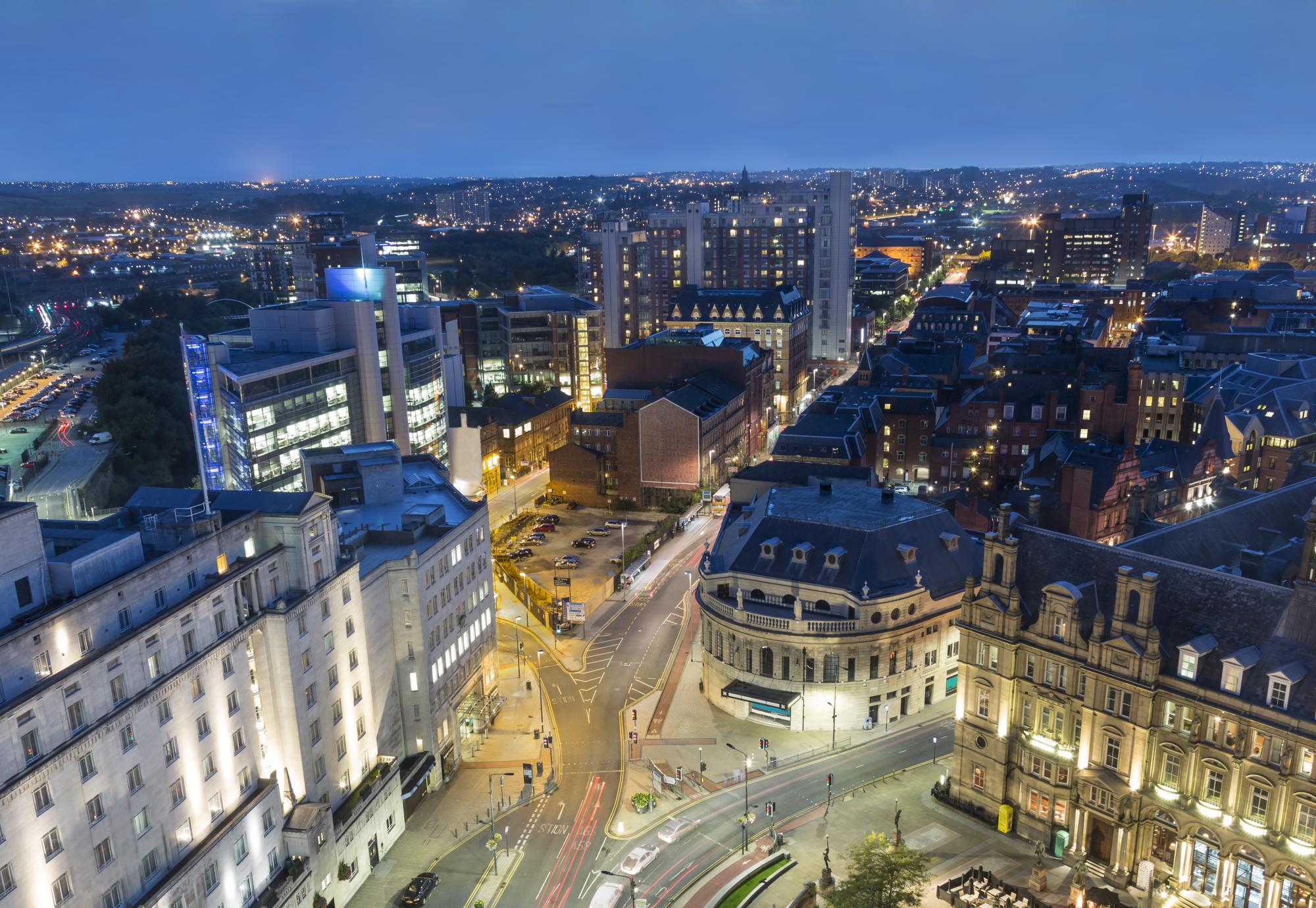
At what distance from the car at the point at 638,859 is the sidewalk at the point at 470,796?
1154cm

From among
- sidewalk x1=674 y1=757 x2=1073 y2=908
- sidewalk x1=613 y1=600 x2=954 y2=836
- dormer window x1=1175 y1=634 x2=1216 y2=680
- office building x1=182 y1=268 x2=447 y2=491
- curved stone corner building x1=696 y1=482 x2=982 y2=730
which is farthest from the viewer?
office building x1=182 y1=268 x2=447 y2=491

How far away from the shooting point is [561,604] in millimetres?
109812

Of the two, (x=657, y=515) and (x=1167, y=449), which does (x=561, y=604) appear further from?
(x=1167, y=449)

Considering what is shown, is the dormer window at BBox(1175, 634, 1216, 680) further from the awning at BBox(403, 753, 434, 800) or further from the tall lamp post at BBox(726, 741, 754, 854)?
the awning at BBox(403, 753, 434, 800)

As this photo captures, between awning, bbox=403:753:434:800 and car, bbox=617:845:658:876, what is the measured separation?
18.3 m

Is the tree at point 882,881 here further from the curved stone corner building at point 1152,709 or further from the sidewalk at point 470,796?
the sidewalk at point 470,796

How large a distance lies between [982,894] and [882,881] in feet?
32.5

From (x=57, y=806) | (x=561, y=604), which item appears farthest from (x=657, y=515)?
(x=57, y=806)

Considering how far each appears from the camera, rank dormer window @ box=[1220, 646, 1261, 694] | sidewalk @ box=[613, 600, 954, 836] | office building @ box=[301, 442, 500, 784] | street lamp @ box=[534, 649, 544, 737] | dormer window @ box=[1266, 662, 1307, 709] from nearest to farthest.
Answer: dormer window @ box=[1266, 662, 1307, 709] < dormer window @ box=[1220, 646, 1261, 694] < office building @ box=[301, 442, 500, 784] < sidewalk @ box=[613, 600, 954, 836] < street lamp @ box=[534, 649, 544, 737]

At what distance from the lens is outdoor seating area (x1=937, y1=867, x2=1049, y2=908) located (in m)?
61.3

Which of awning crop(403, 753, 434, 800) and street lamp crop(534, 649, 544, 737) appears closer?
awning crop(403, 753, 434, 800)

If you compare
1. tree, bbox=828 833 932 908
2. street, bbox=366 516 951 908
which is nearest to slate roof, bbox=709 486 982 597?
street, bbox=366 516 951 908

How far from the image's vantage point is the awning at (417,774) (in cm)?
7575

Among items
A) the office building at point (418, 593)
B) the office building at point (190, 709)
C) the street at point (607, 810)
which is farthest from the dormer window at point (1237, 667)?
the office building at point (190, 709)
